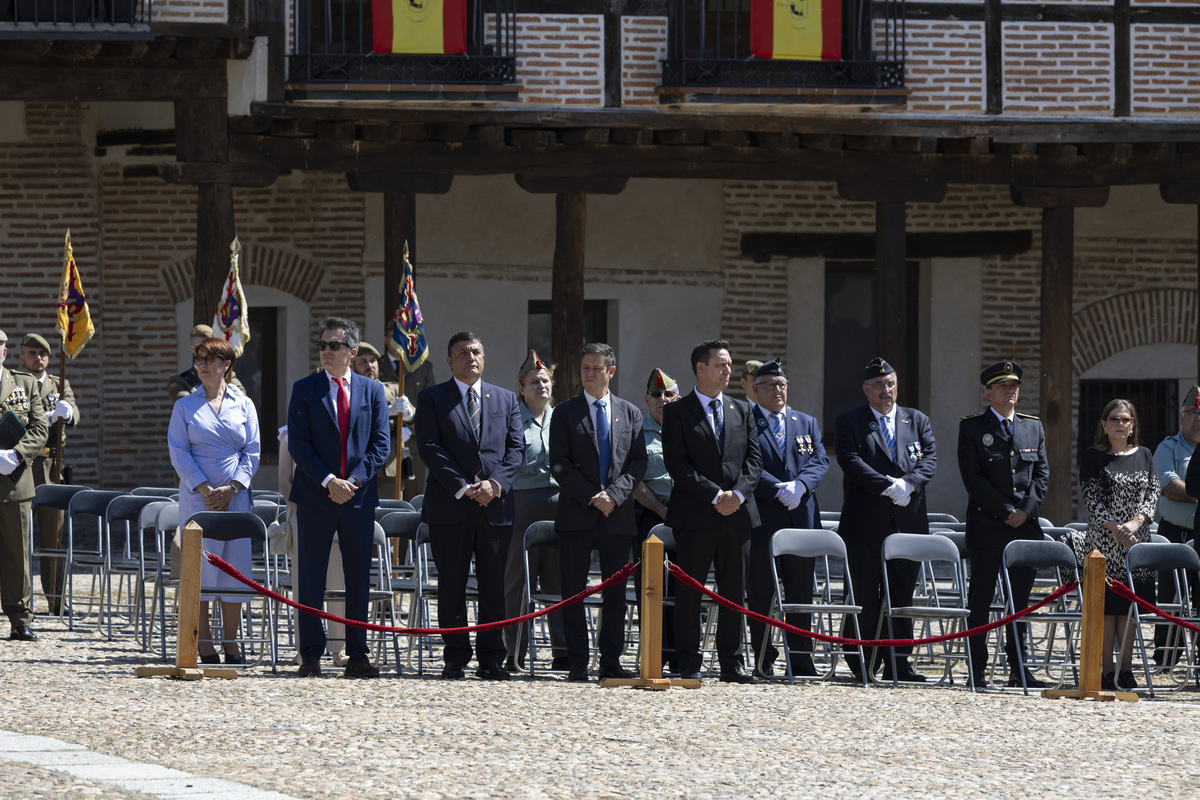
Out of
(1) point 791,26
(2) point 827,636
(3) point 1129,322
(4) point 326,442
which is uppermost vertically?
(1) point 791,26

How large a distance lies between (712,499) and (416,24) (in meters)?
6.73

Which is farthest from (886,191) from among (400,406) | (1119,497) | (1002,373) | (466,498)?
(466,498)

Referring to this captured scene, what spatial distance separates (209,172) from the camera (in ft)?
48.3

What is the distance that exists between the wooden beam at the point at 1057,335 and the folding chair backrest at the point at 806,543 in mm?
6884

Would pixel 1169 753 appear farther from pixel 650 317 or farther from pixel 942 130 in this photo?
pixel 650 317

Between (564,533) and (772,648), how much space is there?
1363 mm

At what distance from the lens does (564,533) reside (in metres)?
9.27

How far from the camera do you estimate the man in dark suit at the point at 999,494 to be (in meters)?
9.77

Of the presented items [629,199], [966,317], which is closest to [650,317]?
[629,199]

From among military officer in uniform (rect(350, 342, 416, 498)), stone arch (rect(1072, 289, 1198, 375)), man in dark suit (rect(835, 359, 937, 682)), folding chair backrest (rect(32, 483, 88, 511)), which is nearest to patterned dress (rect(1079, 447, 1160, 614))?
man in dark suit (rect(835, 359, 937, 682))

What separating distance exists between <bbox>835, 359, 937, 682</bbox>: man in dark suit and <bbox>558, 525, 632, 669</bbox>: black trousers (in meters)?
1.41

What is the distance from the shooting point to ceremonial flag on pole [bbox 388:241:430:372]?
13.6m

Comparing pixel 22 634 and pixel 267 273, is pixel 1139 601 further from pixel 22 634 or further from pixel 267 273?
pixel 267 273

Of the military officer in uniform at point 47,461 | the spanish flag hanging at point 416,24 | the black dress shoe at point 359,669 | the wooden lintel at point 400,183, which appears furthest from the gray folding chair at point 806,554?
the wooden lintel at point 400,183
